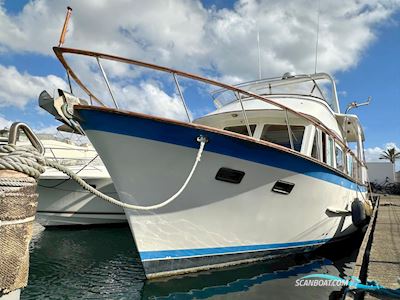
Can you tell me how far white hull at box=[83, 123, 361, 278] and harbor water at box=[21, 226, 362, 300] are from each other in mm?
299

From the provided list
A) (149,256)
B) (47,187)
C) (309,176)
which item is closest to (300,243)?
(309,176)

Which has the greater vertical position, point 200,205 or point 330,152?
point 330,152

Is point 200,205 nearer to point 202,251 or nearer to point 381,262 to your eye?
point 202,251

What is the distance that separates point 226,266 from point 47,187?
Result: 816cm

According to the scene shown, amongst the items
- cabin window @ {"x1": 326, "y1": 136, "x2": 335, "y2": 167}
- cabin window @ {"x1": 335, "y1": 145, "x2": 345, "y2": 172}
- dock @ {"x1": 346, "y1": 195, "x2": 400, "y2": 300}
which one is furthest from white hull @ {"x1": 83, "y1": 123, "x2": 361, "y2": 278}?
cabin window @ {"x1": 335, "y1": 145, "x2": 345, "y2": 172}

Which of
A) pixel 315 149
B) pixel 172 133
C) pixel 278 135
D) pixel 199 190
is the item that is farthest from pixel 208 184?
pixel 278 135

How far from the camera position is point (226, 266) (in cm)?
612

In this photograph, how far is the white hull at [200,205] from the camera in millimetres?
5320

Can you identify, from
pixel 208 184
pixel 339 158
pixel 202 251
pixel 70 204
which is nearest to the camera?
pixel 208 184

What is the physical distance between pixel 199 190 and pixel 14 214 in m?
3.56

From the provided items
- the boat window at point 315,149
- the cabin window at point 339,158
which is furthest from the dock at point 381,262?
the boat window at point 315,149

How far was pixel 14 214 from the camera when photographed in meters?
2.15

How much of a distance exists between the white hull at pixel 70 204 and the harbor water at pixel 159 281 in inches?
117

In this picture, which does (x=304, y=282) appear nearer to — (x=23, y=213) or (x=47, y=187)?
(x=23, y=213)
